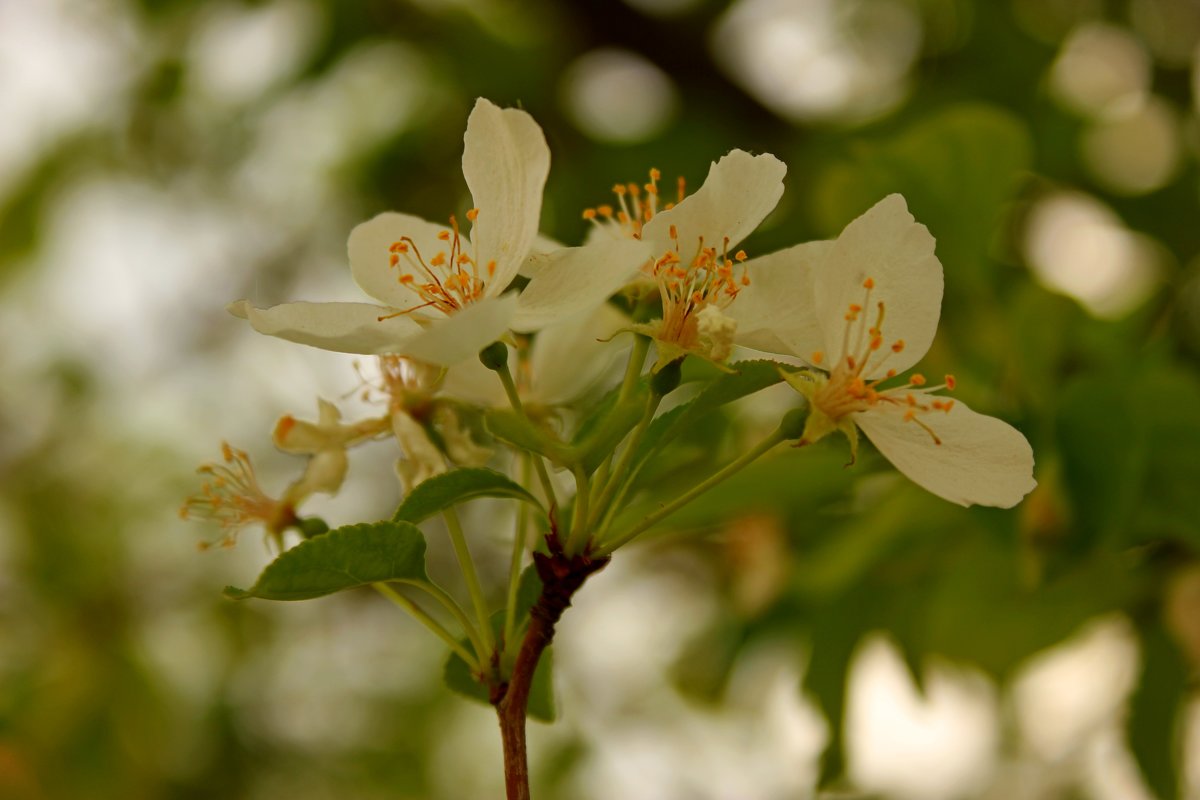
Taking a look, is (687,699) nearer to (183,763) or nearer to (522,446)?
(183,763)

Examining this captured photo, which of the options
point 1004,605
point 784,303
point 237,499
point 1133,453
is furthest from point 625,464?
point 1004,605

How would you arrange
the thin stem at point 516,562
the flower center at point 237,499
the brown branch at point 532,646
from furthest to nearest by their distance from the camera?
1. the flower center at point 237,499
2. the thin stem at point 516,562
3. the brown branch at point 532,646

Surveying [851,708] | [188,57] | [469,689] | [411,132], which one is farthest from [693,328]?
[188,57]

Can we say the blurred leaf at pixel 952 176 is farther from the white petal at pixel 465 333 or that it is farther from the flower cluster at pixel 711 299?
the white petal at pixel 465 333

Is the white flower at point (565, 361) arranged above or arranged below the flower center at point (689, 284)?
below

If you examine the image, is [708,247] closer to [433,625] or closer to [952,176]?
[433,625]

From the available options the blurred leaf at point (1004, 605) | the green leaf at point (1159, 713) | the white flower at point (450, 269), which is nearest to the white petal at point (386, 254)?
the white flower at point (450, 269)
